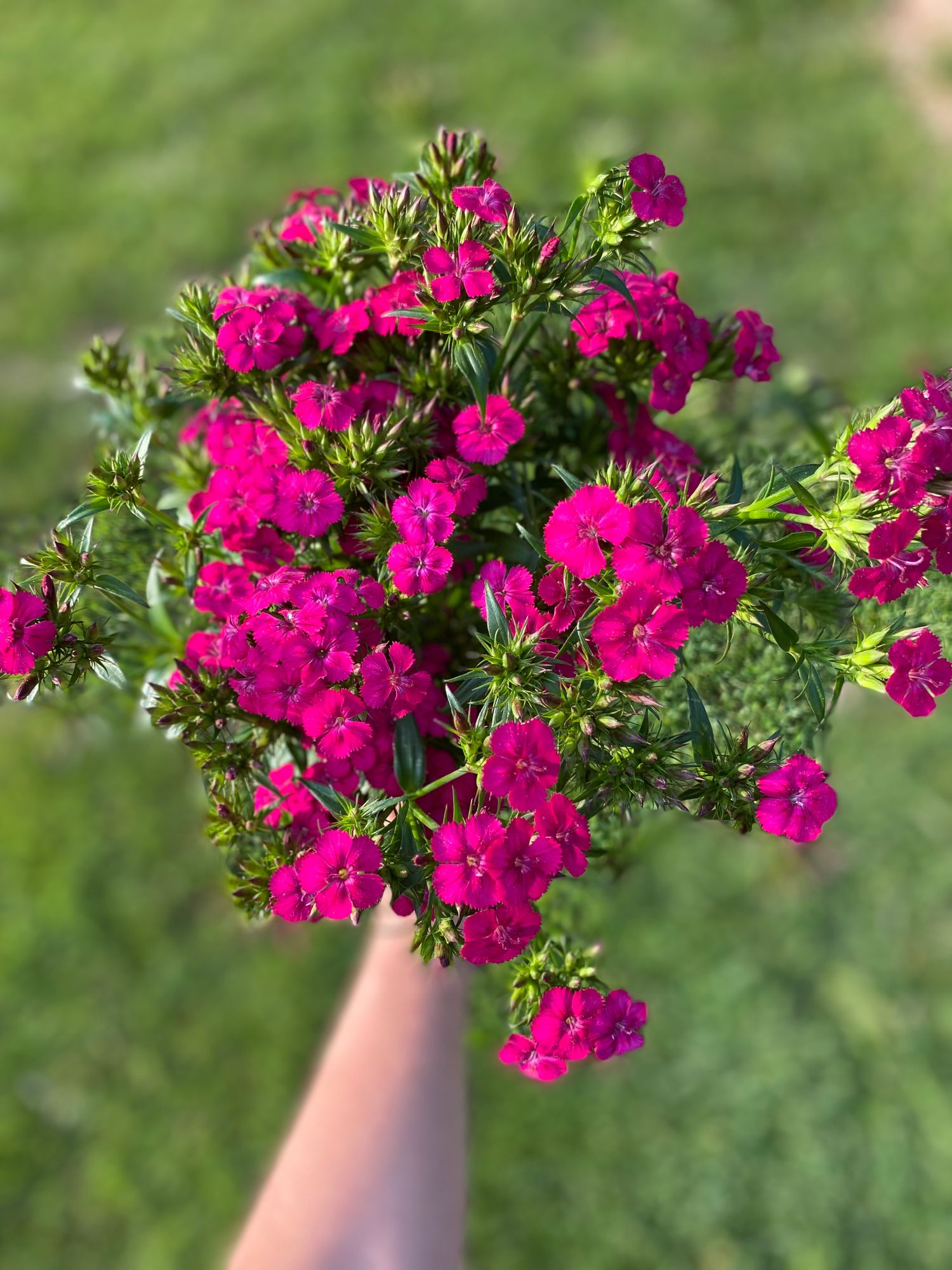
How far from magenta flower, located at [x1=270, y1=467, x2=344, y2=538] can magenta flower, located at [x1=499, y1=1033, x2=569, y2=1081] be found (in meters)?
0.56

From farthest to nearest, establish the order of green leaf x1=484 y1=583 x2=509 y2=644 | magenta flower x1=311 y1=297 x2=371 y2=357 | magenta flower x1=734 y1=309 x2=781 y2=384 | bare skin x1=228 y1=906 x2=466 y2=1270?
bare skin x1=228 y1=906 x2=466 y2=1270
magenta flower x1=734 y1=309 x2=781 y2=384
magenta flower x1=311 y1=297 x2=371 y2=357
green leaf x1=484 y1=583 x2=509 y2=644

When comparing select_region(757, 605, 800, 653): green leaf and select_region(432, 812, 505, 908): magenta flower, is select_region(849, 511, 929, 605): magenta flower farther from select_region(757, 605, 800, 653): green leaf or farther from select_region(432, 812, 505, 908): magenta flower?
select_region(432, 812, 505, 908): magenta flower

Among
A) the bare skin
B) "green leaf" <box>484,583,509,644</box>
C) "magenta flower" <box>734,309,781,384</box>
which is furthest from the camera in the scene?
the bare skin

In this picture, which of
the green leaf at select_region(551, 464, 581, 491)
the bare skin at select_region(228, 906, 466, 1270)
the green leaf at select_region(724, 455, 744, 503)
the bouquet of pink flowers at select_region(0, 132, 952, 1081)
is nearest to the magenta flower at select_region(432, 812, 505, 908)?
the bouquet of pink flowers at select_region(0, 132, 952, 1081)

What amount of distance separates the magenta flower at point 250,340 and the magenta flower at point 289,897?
0.53 meters

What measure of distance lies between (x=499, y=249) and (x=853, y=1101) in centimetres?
237

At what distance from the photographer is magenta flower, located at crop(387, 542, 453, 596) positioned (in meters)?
1.05

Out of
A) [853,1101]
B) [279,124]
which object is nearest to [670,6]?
[279,124]

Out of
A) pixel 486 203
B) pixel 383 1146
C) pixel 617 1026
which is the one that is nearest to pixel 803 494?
pixel 486 203

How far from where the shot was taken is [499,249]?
106cm

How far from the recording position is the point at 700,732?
1.09 m

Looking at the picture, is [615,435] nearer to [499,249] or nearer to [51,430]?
[499,249]

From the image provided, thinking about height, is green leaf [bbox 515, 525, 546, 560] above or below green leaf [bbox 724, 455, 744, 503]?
below

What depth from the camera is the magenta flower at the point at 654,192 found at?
3.35 feet
